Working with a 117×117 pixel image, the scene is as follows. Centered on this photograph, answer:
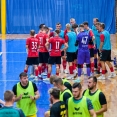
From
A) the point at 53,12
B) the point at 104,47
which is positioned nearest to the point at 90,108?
the point at 104,47

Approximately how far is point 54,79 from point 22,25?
83.9ft

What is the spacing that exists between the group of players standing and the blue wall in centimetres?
1646

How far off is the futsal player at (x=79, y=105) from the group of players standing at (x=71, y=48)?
25.5 ft

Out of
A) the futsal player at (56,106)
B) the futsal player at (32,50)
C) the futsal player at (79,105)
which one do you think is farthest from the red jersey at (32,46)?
the futsal player at (56,106)

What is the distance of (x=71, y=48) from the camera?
15.6 meters

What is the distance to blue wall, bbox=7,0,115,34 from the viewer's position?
32594 millimetres

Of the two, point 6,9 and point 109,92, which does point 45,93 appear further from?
point 6,9

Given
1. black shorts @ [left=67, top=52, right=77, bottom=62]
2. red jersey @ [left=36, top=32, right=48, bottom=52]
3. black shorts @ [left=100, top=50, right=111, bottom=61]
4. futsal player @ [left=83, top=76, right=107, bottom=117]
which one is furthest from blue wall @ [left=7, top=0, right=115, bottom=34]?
futsal player @ [left=83, top=76, right=107, bottom=117]

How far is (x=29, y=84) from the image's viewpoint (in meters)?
8.41

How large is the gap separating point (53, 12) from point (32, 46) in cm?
1814

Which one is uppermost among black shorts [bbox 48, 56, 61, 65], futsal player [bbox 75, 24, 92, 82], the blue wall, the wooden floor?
the blue wall

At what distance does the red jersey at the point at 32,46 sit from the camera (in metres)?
14.7

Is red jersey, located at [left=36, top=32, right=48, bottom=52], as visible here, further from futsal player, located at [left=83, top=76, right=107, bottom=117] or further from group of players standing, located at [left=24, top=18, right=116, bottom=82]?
futsal player, located at [left=83, top=76, right=107, bottom=117]

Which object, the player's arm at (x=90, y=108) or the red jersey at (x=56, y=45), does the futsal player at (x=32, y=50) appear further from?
the player's arm at (x=90, y=108)
